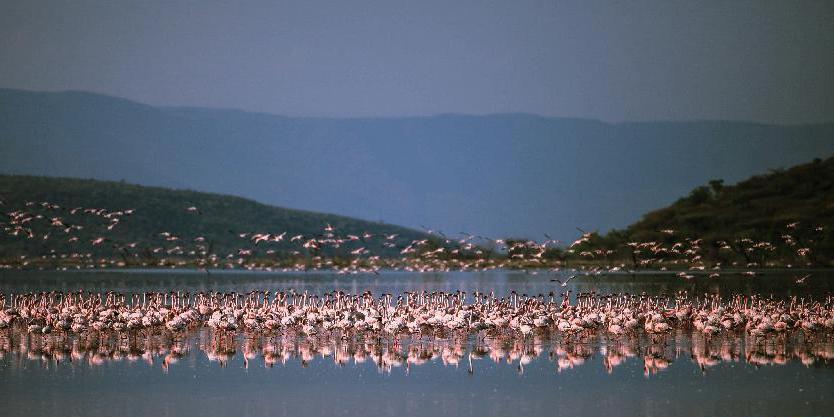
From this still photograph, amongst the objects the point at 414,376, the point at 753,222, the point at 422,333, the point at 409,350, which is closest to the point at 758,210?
the point at 753,222

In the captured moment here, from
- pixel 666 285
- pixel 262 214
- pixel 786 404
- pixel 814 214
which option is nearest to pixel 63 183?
pixel 262 214

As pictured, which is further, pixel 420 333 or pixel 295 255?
pixel 295 255

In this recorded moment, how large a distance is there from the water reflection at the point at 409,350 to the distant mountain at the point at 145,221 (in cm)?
6355

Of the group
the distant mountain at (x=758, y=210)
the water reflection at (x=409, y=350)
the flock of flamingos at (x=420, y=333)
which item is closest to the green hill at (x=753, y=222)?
the distant mountain at (x=758, y=210)

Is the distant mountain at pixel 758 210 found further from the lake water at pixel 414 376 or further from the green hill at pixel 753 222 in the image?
the lake water at pixel 414 376

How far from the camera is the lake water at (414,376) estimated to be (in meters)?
20.9

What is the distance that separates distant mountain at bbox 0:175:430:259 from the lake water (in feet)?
217

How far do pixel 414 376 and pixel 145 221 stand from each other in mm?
91027

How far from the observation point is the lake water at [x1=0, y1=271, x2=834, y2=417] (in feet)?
68.6

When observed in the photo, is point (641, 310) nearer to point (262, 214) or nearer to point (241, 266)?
point (241, 266)

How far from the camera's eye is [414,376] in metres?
24.4

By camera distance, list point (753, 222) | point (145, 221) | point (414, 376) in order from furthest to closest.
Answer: point (145, 221) → point (753, 222) → point (414, 376)

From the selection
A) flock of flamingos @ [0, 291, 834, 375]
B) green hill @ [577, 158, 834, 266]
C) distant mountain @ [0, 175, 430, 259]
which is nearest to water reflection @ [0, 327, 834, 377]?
flock of flamingos @ [0, 291, 834, 375]

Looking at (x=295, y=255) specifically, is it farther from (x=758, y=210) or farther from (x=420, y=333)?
(x=420, y=333)
